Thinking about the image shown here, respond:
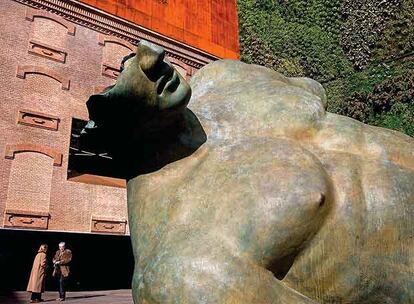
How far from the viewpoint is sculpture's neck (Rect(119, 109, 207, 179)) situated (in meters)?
1.31

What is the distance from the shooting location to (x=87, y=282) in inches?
577

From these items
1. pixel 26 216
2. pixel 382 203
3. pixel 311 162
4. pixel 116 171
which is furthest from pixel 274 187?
pixel 26 216

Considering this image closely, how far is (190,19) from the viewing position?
1777cm

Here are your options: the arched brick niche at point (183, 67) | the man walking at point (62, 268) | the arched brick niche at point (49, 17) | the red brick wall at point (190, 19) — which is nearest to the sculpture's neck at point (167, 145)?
the man walking at point (62, 268)

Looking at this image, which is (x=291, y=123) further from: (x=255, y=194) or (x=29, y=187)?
(x=29, y=187)

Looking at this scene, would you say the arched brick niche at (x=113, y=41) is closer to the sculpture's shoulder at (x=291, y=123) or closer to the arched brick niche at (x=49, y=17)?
the arched brick niche at (x=49, y=17)

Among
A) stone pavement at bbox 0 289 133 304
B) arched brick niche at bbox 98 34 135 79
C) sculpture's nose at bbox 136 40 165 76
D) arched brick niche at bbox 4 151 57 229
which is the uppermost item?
arched brick niche at bbox 98 34 135 79

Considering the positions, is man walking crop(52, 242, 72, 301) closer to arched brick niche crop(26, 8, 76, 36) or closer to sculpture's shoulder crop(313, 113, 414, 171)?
arched brick niche crop(26, 8, 76, 36)

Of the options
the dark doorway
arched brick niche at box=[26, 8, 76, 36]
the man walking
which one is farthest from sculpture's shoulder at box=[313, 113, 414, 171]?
arched brick niche at box=[26, 8, 76, 36]

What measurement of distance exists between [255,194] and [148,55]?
0.42 meters

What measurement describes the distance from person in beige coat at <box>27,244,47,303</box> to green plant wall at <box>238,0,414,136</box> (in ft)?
40.0

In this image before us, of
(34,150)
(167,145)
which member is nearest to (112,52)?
(34,150)

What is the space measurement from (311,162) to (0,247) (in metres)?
13.3

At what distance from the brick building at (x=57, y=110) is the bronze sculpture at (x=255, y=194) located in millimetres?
10944
